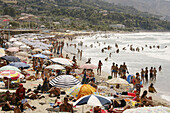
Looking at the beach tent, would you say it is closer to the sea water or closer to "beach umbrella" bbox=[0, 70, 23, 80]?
"beach umbrella" bbox=[0, 70, 23, 80]

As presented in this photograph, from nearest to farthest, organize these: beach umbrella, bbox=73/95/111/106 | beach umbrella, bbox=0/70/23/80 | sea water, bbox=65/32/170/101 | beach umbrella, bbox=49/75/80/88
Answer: beach umbrella, bbox=73/95/111/106 → beach umbrella, bbox=49/75/80/88 → beach umbrella, bbox=0/70/23/80 → sea water, bbox=65/32/170/101

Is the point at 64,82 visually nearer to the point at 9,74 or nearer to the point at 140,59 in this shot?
the point at 9,74

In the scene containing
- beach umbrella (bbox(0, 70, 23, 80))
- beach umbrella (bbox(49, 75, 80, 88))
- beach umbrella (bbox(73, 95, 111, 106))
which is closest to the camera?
beach umbrella (bbox(73, 95, 111, 106))

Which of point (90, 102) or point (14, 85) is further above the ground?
point (90, 102)

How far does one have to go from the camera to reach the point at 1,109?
734cm

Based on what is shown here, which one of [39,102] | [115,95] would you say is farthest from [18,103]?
[115,95]

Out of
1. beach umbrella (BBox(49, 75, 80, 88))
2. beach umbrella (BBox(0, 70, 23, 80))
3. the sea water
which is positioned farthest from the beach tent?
the sea water

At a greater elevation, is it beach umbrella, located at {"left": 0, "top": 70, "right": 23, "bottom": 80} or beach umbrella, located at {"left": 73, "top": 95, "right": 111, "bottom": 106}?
beach umbrella, located at {"left": 73, "top": 95, "right": 111, "bottom": 106}

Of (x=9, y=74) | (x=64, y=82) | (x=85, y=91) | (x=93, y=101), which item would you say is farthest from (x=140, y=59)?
(x=93, y=101)

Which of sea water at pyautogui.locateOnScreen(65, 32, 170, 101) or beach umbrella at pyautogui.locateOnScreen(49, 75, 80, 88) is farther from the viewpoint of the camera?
sea water at pyautogui.locateOnScreen(65, 32, 170, 101)

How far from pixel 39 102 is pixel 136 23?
610 ft

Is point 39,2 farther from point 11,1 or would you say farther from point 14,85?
point 14,85

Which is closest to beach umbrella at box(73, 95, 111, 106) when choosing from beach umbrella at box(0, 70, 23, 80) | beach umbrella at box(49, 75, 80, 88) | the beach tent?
the beach tent

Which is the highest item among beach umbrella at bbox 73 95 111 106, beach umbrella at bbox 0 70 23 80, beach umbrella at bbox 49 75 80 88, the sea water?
beach umbrella at bbox 73 95 111 106
